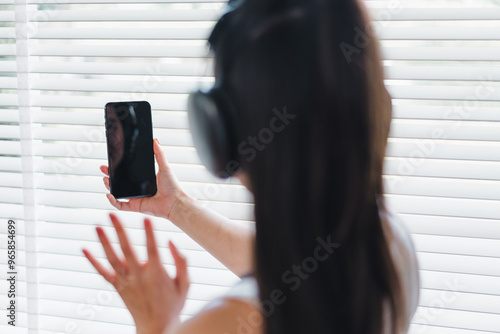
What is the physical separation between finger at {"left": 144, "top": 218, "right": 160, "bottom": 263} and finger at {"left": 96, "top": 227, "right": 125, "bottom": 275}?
0.15 ft

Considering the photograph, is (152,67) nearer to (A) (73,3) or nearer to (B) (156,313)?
(A) (73,3)

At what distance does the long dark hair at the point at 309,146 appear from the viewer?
1.53ft

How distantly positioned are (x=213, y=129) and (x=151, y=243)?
0.44 ft

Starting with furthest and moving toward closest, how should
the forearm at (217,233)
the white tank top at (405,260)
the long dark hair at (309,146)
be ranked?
the forearm at (217,233), the white tank top at (405,260), the long dark hair at (309,146)

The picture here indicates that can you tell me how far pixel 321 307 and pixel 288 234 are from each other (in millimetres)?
89

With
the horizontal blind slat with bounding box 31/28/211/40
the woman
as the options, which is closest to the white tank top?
the woman

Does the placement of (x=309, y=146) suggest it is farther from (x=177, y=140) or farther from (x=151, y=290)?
(x=177, y=140)

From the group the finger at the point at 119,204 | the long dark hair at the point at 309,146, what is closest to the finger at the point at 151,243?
Answer: the long dark hair at the point at 309,146

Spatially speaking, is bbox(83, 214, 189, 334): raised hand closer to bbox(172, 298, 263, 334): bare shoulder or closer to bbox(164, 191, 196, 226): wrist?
bbox(172, 298, 263, 334): bare shoulder

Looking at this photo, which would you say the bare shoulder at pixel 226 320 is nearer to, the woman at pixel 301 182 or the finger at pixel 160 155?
the woman at pixel 301 182

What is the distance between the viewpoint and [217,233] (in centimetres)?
83

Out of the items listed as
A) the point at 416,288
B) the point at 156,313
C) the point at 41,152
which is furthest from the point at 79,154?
the point at 416,288

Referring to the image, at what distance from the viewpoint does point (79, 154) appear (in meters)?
1.04

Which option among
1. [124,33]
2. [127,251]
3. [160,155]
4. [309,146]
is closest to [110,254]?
[127,251]
